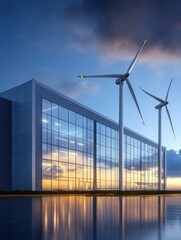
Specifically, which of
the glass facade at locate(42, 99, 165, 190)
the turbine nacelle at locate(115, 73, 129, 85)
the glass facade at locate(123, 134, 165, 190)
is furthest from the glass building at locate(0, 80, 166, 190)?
the turbine nacelle at locate(115, 73, 129, 85)

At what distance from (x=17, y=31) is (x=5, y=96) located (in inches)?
899

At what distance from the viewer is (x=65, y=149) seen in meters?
55.2

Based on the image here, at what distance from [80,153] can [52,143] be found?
961cm

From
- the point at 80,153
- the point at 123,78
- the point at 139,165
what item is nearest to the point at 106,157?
the point at 80,153

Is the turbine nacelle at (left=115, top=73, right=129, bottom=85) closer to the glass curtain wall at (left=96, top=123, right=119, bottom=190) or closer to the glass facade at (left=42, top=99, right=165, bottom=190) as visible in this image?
the glass facade at (left=42, top=99, right=165, bottom=190)

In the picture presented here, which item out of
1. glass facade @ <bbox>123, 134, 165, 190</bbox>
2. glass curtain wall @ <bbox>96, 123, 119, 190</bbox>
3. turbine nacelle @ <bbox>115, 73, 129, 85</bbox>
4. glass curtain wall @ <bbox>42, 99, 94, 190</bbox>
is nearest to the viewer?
turbine nacelle @ <bbox>115, 73, 129, 85</bbox>

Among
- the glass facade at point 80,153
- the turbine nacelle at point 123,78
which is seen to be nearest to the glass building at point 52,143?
the glass facade at point 80,153

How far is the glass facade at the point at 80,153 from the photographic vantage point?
168 feet

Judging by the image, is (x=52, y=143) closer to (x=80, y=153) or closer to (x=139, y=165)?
(x=80, y=153)

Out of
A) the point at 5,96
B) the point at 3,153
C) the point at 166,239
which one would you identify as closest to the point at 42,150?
the point at 3,153

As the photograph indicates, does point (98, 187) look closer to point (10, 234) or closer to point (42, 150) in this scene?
point (42, 150)

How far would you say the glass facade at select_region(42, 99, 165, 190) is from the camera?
168 feet

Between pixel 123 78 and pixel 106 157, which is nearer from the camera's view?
pixel 123 78

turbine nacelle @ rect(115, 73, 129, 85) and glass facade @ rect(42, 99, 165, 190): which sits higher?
turbine nacelle @ rect(115, 73, 129, 85)
